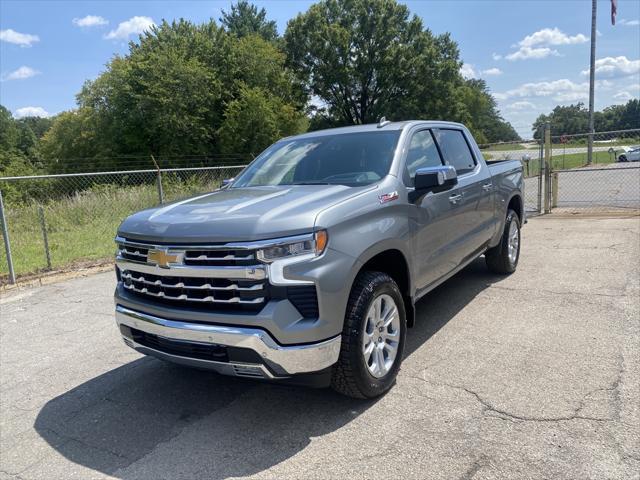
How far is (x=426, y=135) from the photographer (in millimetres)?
4684

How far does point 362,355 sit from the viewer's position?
314cm

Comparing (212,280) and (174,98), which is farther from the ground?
(174,98)

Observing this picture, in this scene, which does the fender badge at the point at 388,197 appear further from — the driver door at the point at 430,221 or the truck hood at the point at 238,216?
the driver door at the point at 430,221

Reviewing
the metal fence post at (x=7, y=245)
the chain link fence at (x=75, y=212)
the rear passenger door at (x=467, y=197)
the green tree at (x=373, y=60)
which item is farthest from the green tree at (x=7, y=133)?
the rear passenger door at (x=467, y=197)

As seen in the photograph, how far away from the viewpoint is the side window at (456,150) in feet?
16.3

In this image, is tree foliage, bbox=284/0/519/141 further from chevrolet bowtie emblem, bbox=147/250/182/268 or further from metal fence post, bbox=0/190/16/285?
chevrolet bowtie emblem, bbox=147/250/182/268

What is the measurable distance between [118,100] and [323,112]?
20087 mm

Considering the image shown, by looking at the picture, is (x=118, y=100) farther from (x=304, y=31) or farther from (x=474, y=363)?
(x=474, y=363)

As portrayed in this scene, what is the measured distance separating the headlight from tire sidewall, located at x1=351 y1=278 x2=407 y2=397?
1.68 feet

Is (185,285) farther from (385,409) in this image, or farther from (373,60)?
(373,60)

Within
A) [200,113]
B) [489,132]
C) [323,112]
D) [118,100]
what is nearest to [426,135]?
[200,113]

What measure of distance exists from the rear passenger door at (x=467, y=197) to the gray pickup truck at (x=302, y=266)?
303 millimetres

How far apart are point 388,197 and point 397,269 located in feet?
1.92

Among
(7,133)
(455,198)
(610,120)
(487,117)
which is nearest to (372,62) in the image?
(610,120)
